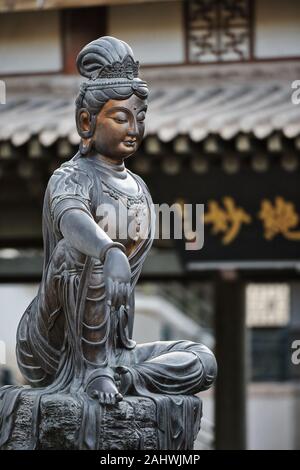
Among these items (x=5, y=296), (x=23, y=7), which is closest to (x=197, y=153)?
(x=23, y=7)

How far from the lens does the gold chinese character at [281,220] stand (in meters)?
13.2

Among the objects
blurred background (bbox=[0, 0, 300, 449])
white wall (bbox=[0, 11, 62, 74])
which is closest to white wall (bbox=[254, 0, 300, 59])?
blurred background (bbox=[0, 0, 300, 449])

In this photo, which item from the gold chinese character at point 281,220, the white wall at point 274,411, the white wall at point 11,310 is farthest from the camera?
the white wall at point 274,411

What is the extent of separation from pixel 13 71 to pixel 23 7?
71 cm

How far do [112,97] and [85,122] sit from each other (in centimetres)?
18

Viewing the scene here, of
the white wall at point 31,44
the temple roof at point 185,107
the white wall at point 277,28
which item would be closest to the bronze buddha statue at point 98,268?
the temple roof at point 185,107

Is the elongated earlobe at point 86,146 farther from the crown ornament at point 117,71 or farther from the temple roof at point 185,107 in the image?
the temple roof at point 185,107

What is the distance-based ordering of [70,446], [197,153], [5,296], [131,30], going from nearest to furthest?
[70,446] → [197,153] → [131,30] → [5,296]

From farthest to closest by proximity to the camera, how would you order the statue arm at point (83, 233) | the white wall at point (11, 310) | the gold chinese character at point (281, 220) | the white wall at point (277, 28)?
the white wall at point (11, 310)
the white wall at point (277, 28)
the gold chinese character at point (281, 220)
the statue arm at point (83, 233)

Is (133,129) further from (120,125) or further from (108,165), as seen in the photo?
(108,165)

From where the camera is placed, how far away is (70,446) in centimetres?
715

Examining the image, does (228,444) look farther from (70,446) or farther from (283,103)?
(70,446)

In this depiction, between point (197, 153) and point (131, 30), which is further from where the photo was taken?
point (131, 30)

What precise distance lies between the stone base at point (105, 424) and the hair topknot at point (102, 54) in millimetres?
1362
